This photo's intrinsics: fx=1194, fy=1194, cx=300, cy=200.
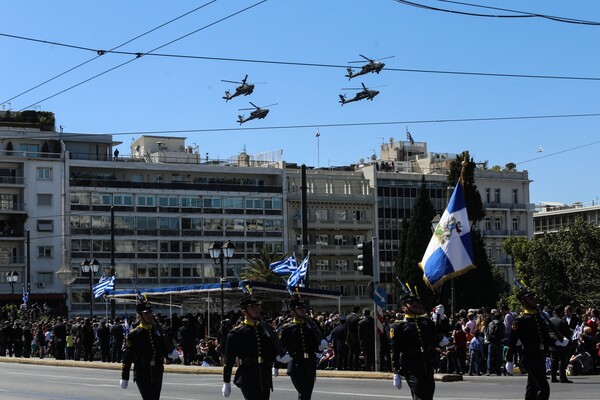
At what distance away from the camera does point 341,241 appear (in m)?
115

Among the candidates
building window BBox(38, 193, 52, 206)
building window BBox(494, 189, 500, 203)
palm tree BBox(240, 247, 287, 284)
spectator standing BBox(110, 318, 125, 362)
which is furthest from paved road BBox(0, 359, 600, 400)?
building window BBox(494, 189, 500, 203)

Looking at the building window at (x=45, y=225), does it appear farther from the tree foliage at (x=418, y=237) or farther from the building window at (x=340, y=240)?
the tree foliage at (x=418, y=237)

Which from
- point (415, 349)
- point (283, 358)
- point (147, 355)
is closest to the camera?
point (283, 358)

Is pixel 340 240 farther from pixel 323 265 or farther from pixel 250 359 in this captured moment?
pixel 250 359

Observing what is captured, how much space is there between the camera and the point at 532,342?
17.6 meters

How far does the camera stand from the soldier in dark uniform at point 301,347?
56.6ft

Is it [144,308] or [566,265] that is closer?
[144,308]

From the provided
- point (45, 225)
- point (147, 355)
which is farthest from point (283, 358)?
point (45, 225)

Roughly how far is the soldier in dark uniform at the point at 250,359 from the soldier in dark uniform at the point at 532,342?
13.4 feet

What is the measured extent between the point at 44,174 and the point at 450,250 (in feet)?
245

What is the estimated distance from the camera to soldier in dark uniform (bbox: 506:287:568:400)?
17.1 metres

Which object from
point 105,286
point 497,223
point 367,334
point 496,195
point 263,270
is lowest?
point 367,334

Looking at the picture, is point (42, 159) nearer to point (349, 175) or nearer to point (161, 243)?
point (161, 243)

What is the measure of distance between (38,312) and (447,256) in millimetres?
51476
